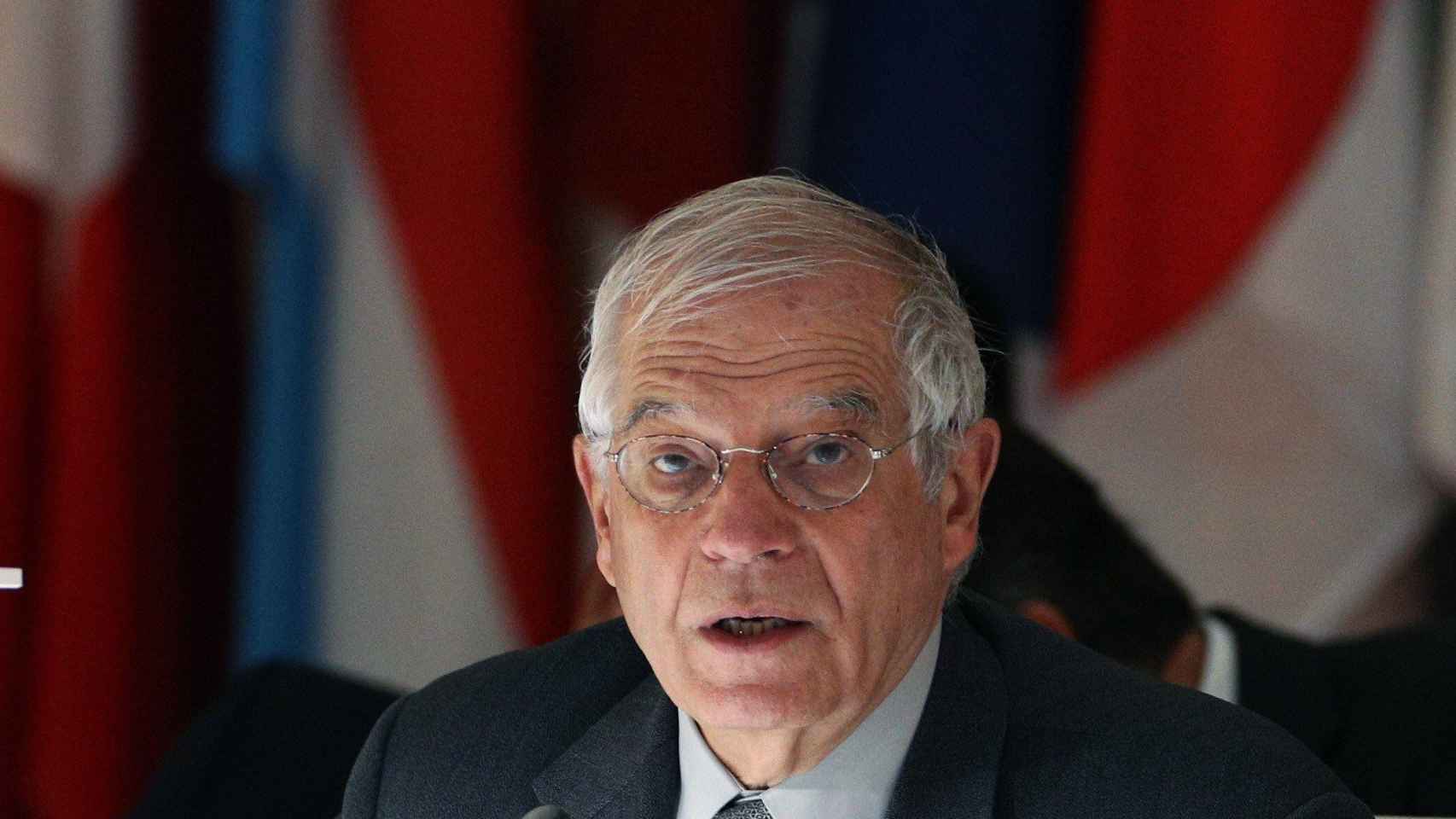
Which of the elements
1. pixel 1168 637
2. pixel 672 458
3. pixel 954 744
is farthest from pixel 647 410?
pixel 1168 637

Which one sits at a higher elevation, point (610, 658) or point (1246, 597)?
point (610, 658)

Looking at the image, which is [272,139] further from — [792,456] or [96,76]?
[792,456]

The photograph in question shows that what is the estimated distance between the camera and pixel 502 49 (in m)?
3.90

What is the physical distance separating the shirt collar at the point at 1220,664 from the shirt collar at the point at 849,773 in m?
0.99

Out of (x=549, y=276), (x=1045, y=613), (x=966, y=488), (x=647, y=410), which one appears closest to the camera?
(x=647, y=410)

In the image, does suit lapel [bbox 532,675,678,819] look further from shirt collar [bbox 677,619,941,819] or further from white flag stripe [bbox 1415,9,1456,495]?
white flag stripe [bbox 1415,9,1456,495]

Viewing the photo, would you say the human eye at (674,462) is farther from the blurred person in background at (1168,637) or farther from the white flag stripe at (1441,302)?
the white flag stripe at (1441,302)

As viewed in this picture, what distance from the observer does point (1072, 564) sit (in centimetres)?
251

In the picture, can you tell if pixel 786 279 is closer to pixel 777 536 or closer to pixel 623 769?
pixel 777 536

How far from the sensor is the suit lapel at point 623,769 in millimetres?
1757

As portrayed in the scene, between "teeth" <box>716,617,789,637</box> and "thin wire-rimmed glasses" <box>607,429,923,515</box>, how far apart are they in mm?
108

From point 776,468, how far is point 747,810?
338 mm

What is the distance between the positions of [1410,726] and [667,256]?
1.52 metres

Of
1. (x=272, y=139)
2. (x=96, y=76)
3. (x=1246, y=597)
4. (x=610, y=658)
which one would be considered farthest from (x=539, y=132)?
(x=610, y=658)
